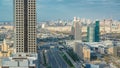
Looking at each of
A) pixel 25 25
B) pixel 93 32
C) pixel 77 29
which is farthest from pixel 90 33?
pixel 25 25

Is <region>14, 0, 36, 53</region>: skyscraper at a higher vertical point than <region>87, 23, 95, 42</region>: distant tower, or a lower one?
higher

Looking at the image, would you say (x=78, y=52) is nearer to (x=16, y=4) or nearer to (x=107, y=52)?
(x=107, y=52)

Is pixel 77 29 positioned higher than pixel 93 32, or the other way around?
pixel 77 29

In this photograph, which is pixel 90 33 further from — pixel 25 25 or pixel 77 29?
pixel 25 25

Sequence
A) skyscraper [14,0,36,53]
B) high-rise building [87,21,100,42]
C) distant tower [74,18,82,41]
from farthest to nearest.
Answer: distant tower [74,18,82,41] < high-rise building [87,21,100,42] < skyscraper [14,0,36,53]

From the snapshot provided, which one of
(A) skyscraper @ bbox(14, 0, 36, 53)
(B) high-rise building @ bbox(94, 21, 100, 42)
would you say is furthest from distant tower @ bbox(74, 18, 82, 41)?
(A) skyscraper @ bbox(14, 0, 36, 53)

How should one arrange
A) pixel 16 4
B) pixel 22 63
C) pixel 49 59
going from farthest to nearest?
pixel 49 59, pixel 16 4, pixel 22 63

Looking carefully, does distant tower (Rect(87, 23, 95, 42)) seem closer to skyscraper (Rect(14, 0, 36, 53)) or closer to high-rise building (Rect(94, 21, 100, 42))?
high-rise building (Rect(94, 21, 100, 42))

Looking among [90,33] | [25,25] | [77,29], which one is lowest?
[90,33]

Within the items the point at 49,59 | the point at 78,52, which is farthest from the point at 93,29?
the point at 49,59
